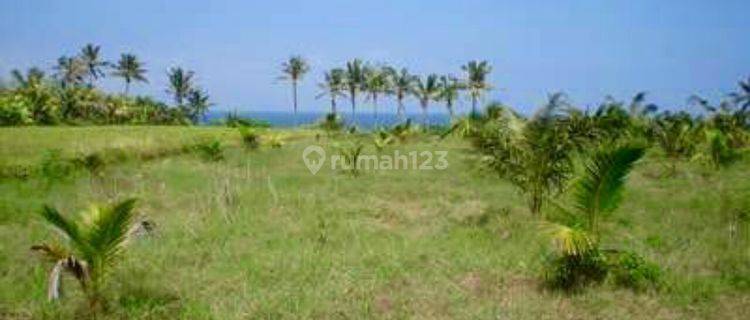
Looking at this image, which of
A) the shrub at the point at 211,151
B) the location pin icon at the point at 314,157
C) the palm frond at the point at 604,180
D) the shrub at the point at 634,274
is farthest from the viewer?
the location pin icon at the point at 314,157

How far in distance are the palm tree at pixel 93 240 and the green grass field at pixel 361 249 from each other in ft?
1.97

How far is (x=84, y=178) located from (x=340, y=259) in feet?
44.0

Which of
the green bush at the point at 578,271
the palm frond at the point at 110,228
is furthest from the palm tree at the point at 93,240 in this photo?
the green bush at the point at 578,271

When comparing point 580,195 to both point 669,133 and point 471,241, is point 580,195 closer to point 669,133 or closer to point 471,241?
point 471,241

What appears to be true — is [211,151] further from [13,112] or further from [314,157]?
[13,112]

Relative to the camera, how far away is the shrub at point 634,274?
34.2ft

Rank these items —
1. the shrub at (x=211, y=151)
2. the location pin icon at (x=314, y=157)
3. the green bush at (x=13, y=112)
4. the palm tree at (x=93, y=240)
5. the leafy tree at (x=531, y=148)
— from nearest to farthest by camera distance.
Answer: the palm tree at (x=93, y=240) < the leafy tree at (x=531, y=148) < the shrub at (x=211, y=151) < the location pin icon at (x=314, y=157) < the green bush at (x=13, y=112)

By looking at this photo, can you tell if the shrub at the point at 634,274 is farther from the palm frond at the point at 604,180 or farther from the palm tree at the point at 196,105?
the palm tree at the point at 196,105

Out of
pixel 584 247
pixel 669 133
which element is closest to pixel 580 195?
pixel 584 247

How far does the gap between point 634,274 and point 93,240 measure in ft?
21.4

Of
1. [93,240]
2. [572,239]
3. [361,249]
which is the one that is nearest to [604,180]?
[572,239]

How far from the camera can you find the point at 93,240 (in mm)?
8852

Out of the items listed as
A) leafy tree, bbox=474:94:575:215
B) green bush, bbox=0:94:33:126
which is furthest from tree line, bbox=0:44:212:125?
leafy tree, bbox=474:94:575:215

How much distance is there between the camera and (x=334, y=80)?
73.7 meters
